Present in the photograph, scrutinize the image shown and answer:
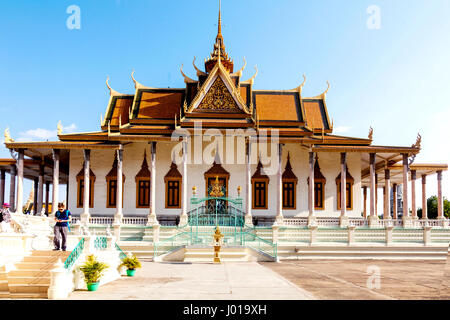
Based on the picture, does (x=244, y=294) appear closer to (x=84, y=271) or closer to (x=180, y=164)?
(x=84, y=271)

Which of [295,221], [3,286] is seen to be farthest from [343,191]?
[3,286]

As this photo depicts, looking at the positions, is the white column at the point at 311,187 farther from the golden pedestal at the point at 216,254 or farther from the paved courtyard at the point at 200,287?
the paved courtyard at the point at 200,287

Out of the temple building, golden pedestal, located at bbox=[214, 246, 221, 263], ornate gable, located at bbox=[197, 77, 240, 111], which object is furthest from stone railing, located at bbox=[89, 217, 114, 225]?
golden pedestal, located at bbox=[214, 246, 221, 263]

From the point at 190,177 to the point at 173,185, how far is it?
1132 mm

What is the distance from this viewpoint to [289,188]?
27.0 metres

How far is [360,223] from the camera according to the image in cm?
2528

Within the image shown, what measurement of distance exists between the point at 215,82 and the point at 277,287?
17.8 metres

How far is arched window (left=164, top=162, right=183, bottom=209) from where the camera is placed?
26.5m

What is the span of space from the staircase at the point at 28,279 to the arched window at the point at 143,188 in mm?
16265

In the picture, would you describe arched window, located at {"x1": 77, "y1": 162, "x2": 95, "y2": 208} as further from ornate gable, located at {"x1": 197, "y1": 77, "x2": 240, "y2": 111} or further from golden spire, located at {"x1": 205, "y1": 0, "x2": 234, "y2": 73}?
golden spire, located at {"x1": 205, "y1": 0, "x2": 234, "y2": 73}

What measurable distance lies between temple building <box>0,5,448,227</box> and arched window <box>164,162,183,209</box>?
0.06m

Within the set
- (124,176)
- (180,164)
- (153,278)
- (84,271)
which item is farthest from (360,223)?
(84,271)

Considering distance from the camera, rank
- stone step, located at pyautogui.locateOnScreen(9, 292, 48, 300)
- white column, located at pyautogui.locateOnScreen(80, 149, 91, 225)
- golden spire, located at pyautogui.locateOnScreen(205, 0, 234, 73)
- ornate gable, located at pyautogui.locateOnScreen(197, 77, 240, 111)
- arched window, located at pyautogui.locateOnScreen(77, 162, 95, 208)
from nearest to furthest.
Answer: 1. stone step, located at pyautogui.locateOnScreen(9, 292, 48, 300)
2. white column, located at pyautogui.locateOnScreen(80, 149, 91, 225)
3. ornate gable, located at pyautogui.locateOnScreen(197, 77, 240, 111)
4. arched window, located at pyautogui.locateOnScreen(77, 162, 95, 208)
5. golden spire, located at pyautogui.locateOnScreen(205, 0, 234, 73)

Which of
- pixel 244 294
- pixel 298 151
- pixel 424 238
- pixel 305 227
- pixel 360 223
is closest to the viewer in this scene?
pixel 244 294
